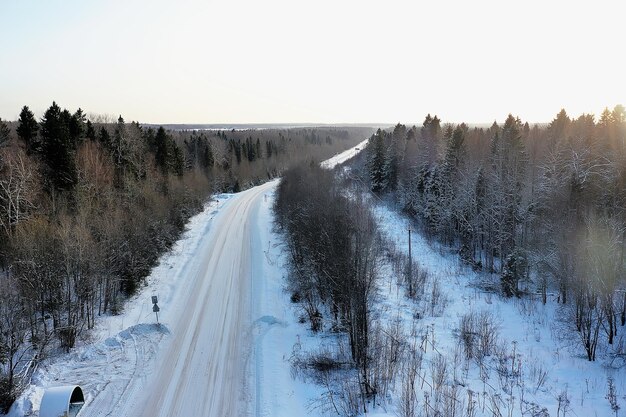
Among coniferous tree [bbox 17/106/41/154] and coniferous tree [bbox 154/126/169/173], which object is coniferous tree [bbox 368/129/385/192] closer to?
coniferous tree [bbox 154/126/169/173]

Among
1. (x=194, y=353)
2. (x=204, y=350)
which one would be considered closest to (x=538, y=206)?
(x=204, y=350)

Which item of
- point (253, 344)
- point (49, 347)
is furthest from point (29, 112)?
point (253, 344)

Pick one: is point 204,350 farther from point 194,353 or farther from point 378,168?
point 378,168

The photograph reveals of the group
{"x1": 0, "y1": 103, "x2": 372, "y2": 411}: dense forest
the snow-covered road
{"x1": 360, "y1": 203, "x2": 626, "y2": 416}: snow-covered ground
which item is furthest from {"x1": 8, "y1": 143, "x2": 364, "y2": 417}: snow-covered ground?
{"x1": 360, "y1": 203, "x2": 626, "y2": 416}: snow-covered ground

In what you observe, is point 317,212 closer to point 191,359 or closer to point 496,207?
point 191,359

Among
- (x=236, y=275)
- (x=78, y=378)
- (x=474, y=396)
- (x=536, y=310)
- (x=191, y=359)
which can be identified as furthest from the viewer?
(x=236, y=275)
